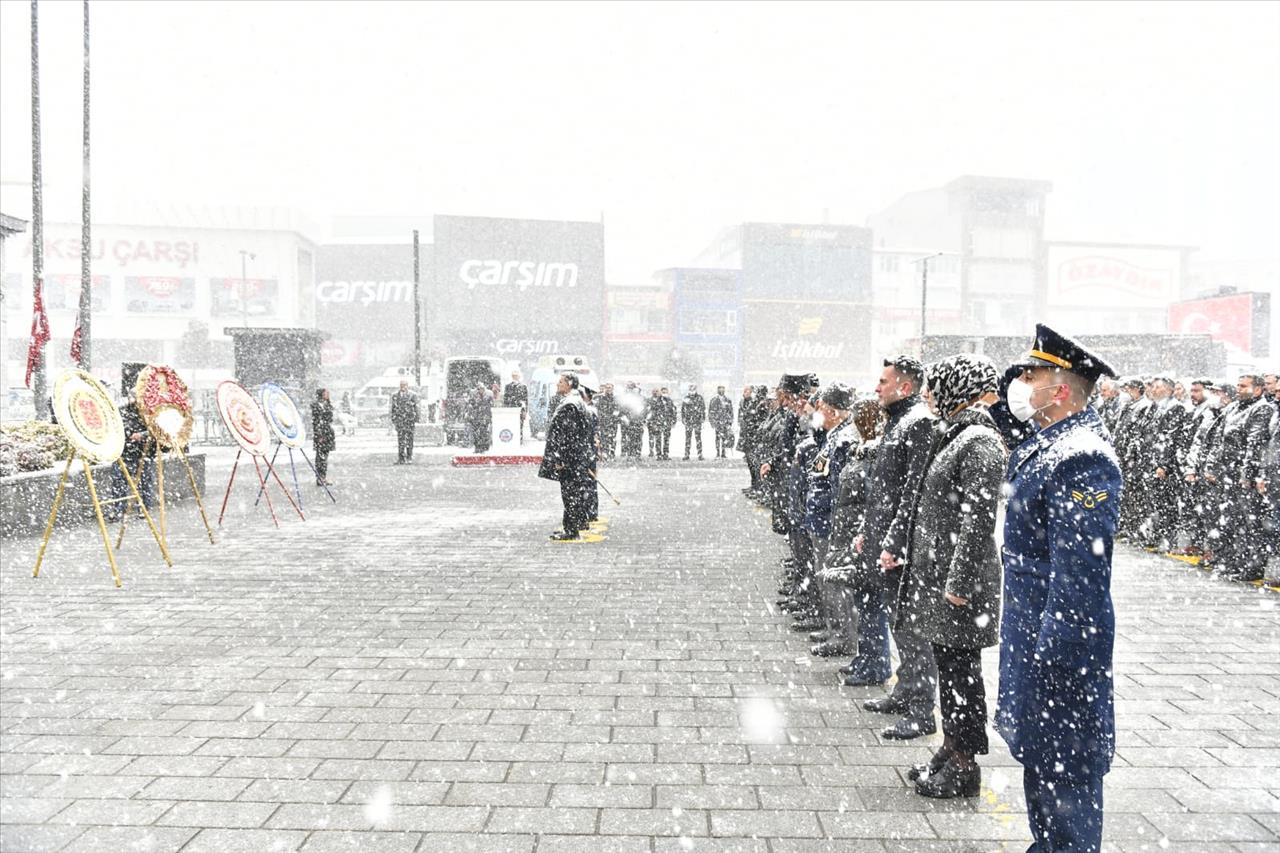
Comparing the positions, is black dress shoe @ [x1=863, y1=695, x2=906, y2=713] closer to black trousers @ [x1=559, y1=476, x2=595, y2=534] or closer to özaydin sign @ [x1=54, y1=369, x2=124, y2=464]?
black trousers @ [x1=559, y1=476, x2=595, y2=534]

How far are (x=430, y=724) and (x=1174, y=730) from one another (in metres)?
3.96

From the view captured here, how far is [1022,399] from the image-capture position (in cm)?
310

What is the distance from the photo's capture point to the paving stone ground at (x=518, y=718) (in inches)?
141

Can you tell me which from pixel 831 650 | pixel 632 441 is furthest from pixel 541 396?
pixel 831 650

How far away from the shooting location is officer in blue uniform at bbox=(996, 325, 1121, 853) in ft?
8.73

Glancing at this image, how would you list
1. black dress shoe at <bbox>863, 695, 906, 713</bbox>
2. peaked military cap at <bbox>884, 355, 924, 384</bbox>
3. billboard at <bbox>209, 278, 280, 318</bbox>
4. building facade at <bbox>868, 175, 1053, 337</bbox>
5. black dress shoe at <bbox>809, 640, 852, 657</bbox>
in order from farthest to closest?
building facade at <bbox>868, 175, 1053, 337</bbox> < billboard at <bbox>209, 278, 280, 318</bbox> < black dress shoe at <bbox>809, 640, 852, 657</bbox> < black dress shoe at <bbox>863, 695, 906, 713</bbox> < peaked military cap at <bbox>884, 355, 924, 384</bbox>

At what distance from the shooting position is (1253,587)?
8.13 metres

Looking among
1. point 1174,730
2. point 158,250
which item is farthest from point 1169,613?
point 158,250

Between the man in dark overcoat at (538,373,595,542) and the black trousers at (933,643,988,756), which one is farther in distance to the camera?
the man in dark overcoat at (538,373,595,542)

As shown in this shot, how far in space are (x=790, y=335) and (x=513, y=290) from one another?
27.2m

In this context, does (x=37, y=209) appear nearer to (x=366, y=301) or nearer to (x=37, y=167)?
(x=37, y=167)

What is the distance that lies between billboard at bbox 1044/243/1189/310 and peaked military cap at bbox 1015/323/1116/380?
104 m

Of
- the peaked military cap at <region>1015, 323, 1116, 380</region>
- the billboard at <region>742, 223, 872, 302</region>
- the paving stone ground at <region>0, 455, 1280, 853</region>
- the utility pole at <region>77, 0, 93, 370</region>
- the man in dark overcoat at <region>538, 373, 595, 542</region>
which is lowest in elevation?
the paving stone ground at <region>0, 455, 1280, 853</region>

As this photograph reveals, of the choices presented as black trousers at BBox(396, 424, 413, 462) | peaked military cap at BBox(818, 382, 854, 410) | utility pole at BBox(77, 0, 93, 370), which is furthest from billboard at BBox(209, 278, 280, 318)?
peaked military cap at BBox(818, 382, 854, 410)
